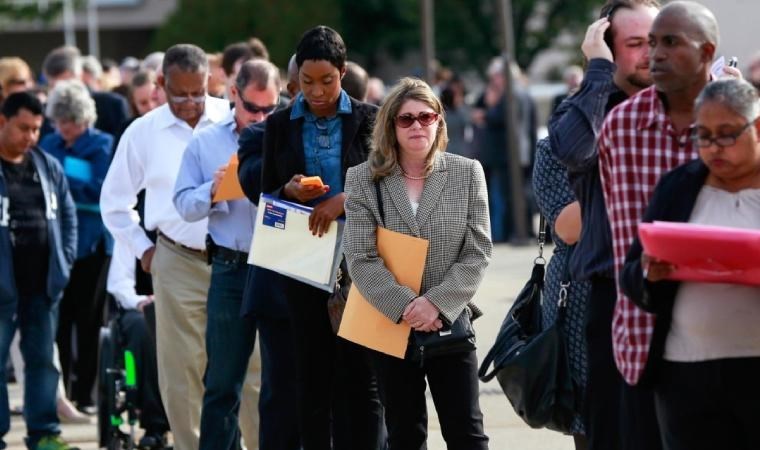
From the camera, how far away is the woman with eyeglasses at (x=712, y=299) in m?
4.56

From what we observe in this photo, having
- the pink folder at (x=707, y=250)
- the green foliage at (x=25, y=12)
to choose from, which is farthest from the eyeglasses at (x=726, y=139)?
the green foliage at (x=25, y=12)

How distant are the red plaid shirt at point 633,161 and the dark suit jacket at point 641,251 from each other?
15 cm

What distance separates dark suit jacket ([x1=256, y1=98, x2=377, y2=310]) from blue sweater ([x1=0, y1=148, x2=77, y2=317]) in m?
2.50

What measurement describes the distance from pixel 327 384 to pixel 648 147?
2.36 metres

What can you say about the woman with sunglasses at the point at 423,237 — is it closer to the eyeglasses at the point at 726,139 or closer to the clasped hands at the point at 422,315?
the clasped hands at the point at 422,315

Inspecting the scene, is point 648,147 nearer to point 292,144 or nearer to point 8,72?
point 292,144

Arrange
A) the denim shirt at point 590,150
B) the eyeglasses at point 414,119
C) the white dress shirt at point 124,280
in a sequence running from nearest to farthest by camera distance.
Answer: the denim shirt at point 590,150 → the eyeglasses at point 414,119 → the white dress shirt at point 124,280

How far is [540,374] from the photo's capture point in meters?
→ 5.71

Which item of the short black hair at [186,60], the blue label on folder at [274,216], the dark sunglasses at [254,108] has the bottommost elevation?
the blue label on folder at [274,216]

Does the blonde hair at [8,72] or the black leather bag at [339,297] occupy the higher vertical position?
the blonde hair at [8,72]

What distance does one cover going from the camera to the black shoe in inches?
336

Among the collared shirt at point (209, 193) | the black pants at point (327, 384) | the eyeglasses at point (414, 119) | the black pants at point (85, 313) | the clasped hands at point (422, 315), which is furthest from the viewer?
the black pants at point (85, 313)

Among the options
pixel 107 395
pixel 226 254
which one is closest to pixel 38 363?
pixel 107 395

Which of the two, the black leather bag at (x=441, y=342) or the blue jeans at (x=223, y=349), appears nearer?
the black leather bag at (x=441, y=342)
